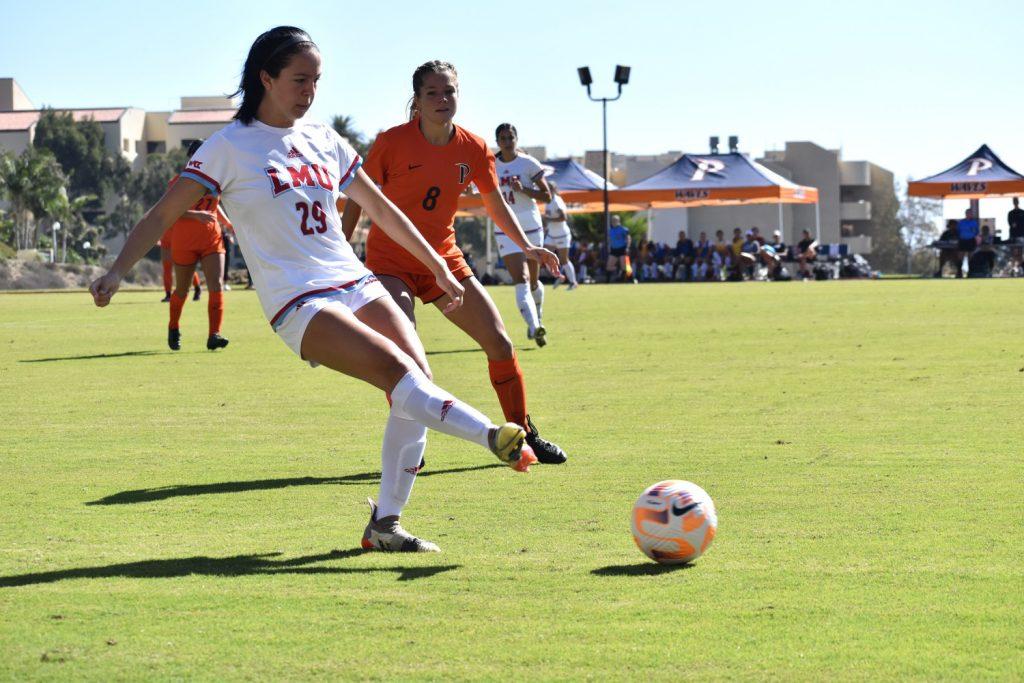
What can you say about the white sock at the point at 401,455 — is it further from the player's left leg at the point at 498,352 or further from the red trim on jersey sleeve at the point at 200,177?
the player's left leg at the point at 498,352

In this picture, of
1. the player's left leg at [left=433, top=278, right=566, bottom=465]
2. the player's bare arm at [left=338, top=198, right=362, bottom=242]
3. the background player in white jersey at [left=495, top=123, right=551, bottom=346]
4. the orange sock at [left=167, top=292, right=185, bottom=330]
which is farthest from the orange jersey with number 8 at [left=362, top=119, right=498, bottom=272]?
the orange sock at [left=167, top=292, right=185, bottom=330]

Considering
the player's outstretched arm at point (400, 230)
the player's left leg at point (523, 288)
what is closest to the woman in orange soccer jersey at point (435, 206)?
the player's outstretched arm at point (400, 230)

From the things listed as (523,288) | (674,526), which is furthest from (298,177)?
(523,288)

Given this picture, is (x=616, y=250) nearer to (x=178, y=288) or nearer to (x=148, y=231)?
(x=178, y=288)

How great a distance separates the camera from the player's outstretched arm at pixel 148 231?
538cm

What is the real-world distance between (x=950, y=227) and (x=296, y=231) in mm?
42823

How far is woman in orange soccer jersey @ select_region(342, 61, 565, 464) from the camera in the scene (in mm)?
7953

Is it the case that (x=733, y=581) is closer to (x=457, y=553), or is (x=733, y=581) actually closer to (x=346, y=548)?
(x=457, y=553)

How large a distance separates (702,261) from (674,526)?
146 ft

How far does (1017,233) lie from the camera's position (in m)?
44.6

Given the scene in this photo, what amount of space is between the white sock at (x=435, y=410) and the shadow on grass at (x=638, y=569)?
1.99 ft

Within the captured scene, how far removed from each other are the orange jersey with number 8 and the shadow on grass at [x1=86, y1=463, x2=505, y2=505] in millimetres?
1207

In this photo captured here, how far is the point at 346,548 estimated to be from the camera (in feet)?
18.8

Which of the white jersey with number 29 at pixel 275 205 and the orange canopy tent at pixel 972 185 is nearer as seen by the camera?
the white jersey with number 29 at pixel 275 205
